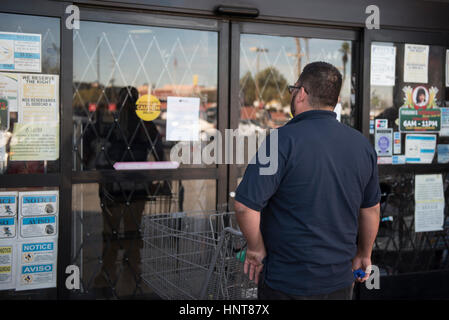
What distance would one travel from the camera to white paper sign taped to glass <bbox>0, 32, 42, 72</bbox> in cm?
362

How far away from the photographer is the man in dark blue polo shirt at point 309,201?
7.43 ft

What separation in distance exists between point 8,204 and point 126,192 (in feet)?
3.02

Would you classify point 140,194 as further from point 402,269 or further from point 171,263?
point 402,269

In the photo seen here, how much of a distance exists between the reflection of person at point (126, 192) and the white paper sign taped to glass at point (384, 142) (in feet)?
6.74

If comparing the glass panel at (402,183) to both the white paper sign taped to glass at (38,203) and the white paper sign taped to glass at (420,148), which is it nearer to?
the white paper sign taped to glass at (420,148)

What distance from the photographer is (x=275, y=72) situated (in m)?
4.46

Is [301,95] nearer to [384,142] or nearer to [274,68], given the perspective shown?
[274,68]

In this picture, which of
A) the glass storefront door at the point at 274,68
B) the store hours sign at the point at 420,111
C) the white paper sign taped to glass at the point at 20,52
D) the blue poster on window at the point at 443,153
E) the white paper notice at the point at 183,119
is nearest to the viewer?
the white paper sign taped to glass at the point at 20,52

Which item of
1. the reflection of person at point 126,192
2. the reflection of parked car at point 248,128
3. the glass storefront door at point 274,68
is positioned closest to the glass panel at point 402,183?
the glass storefront door at point 274,68

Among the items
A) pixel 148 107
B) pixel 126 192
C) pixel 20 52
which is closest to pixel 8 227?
pixel 126 192

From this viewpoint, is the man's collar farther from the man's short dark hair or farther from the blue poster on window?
the blue poster on window

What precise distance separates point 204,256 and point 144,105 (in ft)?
5.05

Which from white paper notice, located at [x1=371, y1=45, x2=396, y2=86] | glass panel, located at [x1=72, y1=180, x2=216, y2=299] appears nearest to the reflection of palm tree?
white paper notice, located at [x1=371, y1=45, x2=396, y2=86]

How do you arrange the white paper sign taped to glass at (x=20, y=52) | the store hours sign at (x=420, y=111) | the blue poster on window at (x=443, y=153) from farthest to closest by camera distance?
the blue poster on window at (x=443, y=153) → the store hours sign at (x=420, y=111) → the white paper sign taped to glass at (x=20, y=52)
